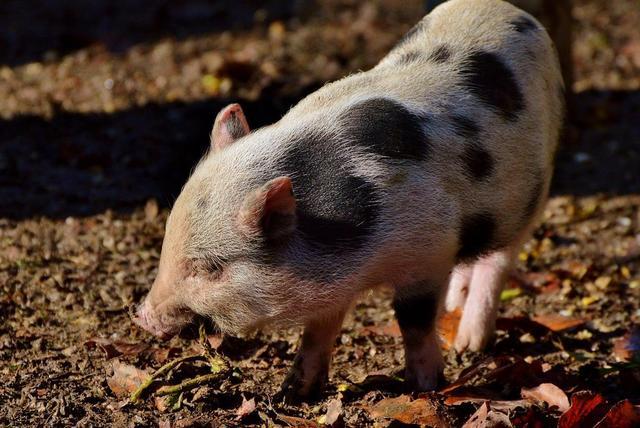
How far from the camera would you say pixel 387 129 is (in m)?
4.72

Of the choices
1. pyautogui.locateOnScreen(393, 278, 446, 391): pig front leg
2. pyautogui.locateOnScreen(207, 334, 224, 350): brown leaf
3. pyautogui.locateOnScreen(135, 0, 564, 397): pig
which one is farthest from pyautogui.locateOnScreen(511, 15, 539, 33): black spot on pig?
pyautogui.locateOnScreen(207, 334, 224, 350): brown leaf

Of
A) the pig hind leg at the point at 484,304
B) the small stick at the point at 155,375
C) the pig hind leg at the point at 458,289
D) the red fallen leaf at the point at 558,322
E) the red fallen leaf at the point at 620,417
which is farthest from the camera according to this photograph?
the pig hind leg at the point at 458,289

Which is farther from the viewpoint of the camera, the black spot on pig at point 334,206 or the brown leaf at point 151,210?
the brown leaf at point 151,210

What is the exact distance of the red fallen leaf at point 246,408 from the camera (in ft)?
15.3

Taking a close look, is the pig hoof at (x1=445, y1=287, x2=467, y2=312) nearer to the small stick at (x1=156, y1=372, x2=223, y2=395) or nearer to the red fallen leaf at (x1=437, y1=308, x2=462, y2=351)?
the red fallen leaf at (x1=437, y1=308, x2=462, y2=351)

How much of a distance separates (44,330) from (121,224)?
5.29 feet

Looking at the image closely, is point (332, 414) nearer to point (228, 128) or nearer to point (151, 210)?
point (228, 128)

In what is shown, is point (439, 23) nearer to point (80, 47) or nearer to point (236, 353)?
point (236, 353)

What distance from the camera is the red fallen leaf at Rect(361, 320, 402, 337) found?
588cm

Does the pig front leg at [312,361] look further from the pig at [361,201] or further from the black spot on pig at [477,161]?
the black spot on pig at [477,161]

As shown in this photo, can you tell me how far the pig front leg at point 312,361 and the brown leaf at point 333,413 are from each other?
290 millimetres

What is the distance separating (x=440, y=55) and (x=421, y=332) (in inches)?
53.8

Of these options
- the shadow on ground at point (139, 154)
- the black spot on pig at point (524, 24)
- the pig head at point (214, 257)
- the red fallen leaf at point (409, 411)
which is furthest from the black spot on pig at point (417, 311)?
the shadow on ground at point (139, 154)

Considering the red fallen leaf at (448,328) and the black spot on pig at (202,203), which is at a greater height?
the black spot on pig at (202,203)
